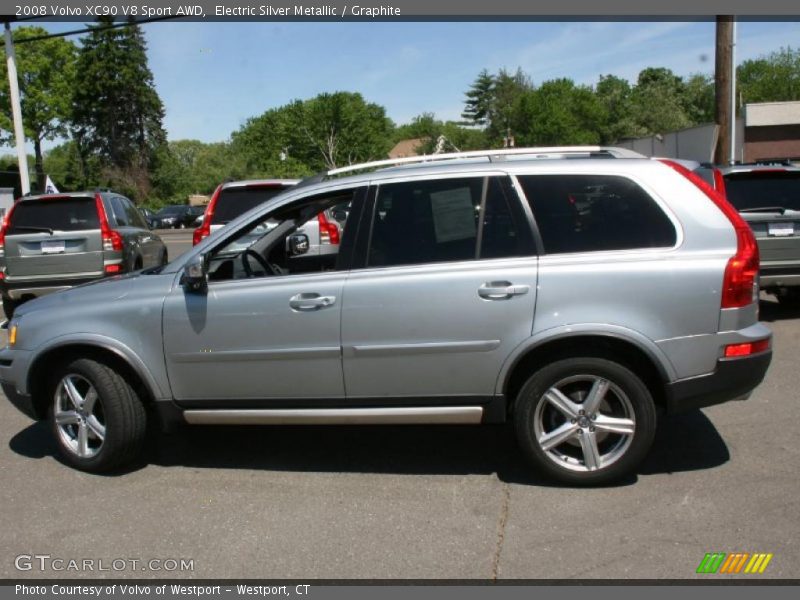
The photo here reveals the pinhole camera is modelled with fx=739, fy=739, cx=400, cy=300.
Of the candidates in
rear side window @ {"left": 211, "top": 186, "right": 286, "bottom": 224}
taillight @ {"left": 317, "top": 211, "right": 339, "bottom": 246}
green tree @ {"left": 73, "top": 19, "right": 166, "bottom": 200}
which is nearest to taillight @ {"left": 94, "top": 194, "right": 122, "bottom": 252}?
rear side window @ {"left": 211, "top": 186, "right": 286, "bottom": 224}

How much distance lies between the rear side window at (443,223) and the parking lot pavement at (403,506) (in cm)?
139

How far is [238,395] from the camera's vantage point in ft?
14.7

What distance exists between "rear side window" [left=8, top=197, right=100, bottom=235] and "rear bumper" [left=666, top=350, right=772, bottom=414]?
7.85 m

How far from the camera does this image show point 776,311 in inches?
372

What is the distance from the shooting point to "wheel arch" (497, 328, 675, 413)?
405cm

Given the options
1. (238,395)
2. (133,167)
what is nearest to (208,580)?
(238,395)

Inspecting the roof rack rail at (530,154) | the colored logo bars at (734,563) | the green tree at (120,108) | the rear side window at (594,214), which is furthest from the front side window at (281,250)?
the green tree at (120,108)

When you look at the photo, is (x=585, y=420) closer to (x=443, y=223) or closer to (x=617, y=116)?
(x=443, y=223)

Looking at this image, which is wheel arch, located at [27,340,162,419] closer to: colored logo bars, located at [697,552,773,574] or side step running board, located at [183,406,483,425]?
side step running board, located at [183,406,483,425]

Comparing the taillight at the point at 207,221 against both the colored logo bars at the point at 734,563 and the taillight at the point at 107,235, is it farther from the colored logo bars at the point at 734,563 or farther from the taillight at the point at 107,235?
the colored logo bars at the point at 734,563

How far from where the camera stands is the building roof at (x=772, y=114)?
3584 cm

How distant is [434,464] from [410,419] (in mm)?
603

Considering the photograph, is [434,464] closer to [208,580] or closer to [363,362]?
[363,362]

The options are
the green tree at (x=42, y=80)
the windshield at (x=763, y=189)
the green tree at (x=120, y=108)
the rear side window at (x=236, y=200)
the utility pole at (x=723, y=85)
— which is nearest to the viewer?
the windshield at (x=763, y=189)
